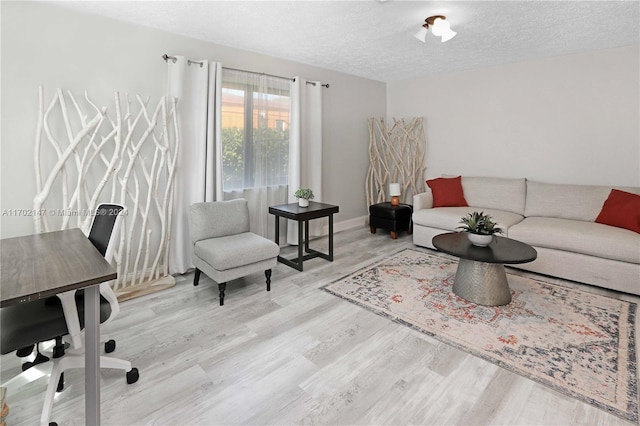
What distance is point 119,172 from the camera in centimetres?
297

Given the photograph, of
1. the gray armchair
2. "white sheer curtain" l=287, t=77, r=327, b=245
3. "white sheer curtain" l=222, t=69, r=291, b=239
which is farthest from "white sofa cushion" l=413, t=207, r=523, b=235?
the gray armchair

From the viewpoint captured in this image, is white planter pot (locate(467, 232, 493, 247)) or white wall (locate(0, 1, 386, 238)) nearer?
white wall (locate(0, 1, 386, 238))

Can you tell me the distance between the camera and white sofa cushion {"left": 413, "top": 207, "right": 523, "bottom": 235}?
12.4ft

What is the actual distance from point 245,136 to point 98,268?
2.61 m

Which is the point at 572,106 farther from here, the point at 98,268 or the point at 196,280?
the point at 98,268

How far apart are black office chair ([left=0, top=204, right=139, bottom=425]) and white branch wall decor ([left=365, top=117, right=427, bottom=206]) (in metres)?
4.05

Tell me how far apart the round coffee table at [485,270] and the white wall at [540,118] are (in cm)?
198

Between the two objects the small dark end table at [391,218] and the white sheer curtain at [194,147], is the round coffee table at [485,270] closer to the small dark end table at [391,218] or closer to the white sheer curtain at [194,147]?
the small dark end table at [391,218]

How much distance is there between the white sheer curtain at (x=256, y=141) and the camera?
361cm

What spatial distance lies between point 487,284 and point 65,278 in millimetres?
2778

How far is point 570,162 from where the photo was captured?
398cm

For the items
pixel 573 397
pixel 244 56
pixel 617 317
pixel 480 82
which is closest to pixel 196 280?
pixel 244 56

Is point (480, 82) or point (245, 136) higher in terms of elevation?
point (480, 82)

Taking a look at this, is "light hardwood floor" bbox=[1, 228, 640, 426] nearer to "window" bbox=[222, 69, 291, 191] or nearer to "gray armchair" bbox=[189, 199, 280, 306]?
"gray armchair" bbox=[189, 199, 280, 306]
